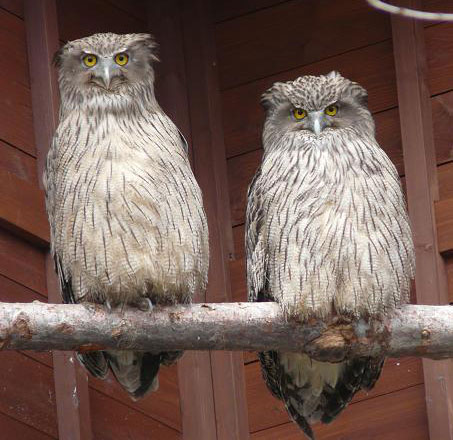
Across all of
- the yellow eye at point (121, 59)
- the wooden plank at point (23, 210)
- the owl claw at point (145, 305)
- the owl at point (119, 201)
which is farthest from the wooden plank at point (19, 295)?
the yellow eye at point (121, 59)

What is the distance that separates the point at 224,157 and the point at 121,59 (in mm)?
1100

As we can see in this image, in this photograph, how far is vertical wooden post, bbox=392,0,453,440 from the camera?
22.1 ft

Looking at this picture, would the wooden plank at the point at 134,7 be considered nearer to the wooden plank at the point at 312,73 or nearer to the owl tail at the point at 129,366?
the wooden plank at the point at 312,73

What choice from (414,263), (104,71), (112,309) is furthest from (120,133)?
(414,263)

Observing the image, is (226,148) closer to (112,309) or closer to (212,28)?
(212,28)

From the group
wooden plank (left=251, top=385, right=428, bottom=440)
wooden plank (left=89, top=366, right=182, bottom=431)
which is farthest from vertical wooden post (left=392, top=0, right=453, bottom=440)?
wooden plank (left=89, top=366, right=182, bottom=431)

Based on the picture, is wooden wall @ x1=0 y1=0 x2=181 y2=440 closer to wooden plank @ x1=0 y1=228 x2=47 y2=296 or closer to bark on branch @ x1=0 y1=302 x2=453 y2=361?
wooden plank @ x1=0 y1=228 x2=47 y2=296

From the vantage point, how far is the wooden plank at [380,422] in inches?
270

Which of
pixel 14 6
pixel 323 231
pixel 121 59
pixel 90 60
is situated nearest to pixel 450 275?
pixel 323 231

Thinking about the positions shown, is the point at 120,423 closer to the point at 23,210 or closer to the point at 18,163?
the point at 23,210

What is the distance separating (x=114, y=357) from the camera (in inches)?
251

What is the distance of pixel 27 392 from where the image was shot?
6.70 metres

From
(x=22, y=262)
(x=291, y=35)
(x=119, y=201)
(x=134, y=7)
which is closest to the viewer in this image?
(x=119, y=201)

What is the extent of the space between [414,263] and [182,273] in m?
0.95
